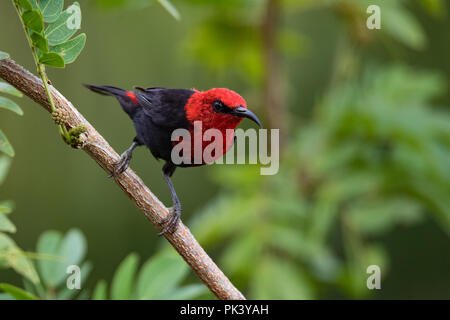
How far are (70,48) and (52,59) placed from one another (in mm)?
39

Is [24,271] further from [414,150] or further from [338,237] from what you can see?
[338,237]

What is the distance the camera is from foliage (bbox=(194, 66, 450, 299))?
1.88m

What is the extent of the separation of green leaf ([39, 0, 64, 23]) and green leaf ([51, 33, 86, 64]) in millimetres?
33

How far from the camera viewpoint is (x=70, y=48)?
677mm

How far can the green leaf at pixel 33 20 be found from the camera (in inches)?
24.8

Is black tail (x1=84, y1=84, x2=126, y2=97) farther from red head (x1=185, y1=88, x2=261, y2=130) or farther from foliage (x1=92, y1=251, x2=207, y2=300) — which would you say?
foliage (x1=92, y1=251, x2=207, y2=300)

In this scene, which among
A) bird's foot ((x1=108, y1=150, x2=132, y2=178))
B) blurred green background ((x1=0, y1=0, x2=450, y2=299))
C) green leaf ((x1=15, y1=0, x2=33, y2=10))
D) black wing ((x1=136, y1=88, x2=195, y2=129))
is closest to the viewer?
green leaf ((x1=15, y1=0, x2=33, y2=10))

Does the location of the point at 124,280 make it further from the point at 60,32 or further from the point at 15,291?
the point at 60,32

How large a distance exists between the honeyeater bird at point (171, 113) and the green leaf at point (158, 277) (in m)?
0.11

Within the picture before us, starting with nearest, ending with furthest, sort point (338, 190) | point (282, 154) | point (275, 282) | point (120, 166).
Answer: point (120, 166)
point (275, 282)
point (338, 190)
point (282, 154)

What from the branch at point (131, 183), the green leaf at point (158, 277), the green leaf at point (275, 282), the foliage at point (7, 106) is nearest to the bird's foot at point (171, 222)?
the branch at point (131, 183)

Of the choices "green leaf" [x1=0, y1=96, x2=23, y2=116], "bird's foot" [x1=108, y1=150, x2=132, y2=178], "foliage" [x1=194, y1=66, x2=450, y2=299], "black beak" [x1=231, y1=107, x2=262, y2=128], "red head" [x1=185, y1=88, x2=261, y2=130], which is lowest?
"bird's foot" [x1=108, y1=150, x2=132, y2=178]

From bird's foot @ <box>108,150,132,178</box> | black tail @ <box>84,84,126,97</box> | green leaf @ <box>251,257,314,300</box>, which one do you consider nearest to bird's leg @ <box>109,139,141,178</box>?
bird's foot @ <box>108,150,132,178</box>

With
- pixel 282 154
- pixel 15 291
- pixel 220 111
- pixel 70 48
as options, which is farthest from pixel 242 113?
pixel 282 154
